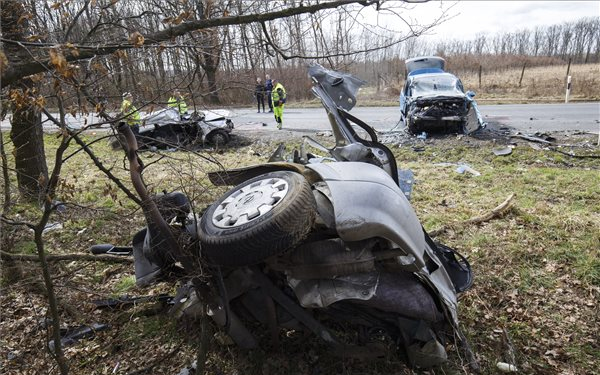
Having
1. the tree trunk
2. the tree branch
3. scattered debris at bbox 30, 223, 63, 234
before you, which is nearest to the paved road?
the tree trunk

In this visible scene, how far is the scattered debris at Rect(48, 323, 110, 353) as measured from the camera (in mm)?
2992

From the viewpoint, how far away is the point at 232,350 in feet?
9.10

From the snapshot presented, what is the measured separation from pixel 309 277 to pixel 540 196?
4.55 metres

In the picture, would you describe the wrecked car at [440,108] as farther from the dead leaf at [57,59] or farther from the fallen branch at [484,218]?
the dead leaf at [57,59]

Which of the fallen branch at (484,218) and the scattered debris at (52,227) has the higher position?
the scattered debris at (52,227)

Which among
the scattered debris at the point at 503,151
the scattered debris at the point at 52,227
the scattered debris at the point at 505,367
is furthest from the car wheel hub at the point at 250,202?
the scattered debris at the point at 503,151

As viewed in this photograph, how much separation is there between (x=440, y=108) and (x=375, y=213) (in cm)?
933

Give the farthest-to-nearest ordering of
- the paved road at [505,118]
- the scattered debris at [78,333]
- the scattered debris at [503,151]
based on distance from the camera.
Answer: the paved road at [505,118]
the scattered debris at [503,151]
the scattered debris at [78,333]

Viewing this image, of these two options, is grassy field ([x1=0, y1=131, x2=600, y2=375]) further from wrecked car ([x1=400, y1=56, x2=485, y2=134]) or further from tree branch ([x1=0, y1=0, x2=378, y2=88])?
wrecked car ([x1=400, y1=56, x2=485, y2=134])

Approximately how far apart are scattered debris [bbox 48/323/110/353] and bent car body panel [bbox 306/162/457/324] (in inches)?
79.8

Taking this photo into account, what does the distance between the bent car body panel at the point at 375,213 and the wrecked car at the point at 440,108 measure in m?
8.65

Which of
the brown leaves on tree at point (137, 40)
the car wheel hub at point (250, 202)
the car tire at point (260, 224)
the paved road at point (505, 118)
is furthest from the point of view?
the paved road at point (505, 118)

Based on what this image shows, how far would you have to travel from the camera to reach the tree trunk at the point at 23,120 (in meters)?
2.82

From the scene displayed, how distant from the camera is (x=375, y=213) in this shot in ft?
7.33
